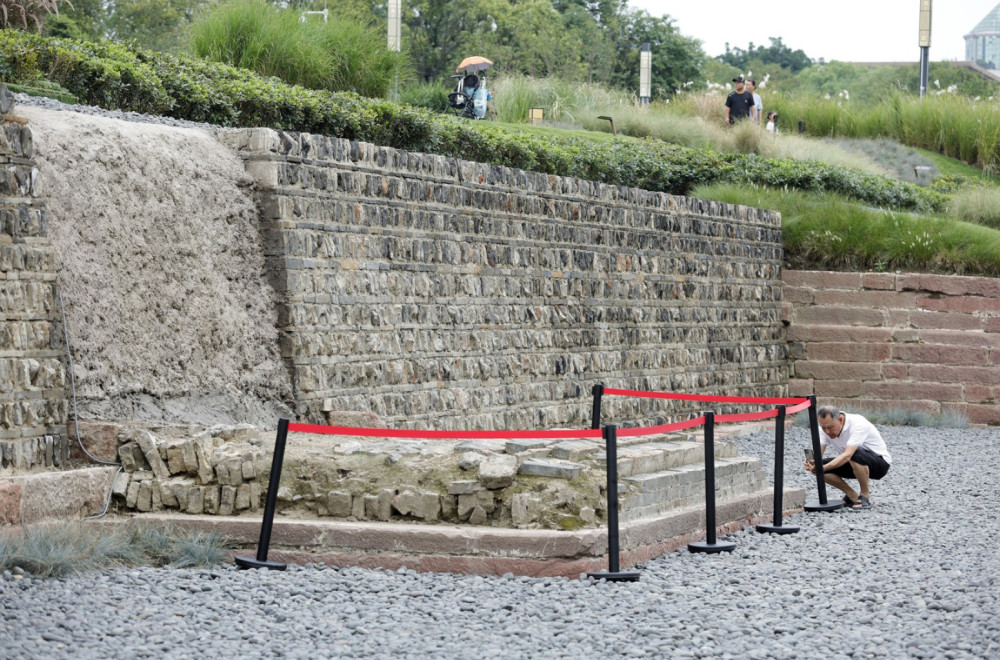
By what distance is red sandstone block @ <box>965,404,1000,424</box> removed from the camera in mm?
17781

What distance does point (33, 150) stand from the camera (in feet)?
25.5

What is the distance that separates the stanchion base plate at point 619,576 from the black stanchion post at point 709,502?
1177mm

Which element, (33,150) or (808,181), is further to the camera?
(808,181)

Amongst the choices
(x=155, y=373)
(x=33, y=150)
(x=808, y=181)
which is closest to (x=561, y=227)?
(x=155, y=373)

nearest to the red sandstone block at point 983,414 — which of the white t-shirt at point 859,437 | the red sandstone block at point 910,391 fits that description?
the red sandstone block at point 910,391

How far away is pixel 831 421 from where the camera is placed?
34.3ft

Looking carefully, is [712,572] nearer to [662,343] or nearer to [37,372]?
[37,372]

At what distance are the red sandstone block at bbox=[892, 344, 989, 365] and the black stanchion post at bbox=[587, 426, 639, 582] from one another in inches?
474

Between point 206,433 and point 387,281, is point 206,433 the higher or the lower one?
the lower one

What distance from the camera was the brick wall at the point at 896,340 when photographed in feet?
58.4

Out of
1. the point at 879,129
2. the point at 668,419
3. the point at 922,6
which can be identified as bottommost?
the point at 668,419

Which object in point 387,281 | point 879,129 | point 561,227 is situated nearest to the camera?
point 387,281

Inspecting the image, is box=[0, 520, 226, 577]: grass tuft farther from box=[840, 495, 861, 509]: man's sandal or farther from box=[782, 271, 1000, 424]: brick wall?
box=[782, 271, 1000, 424]: brick wall

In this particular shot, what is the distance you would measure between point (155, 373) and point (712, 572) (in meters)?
3.84
